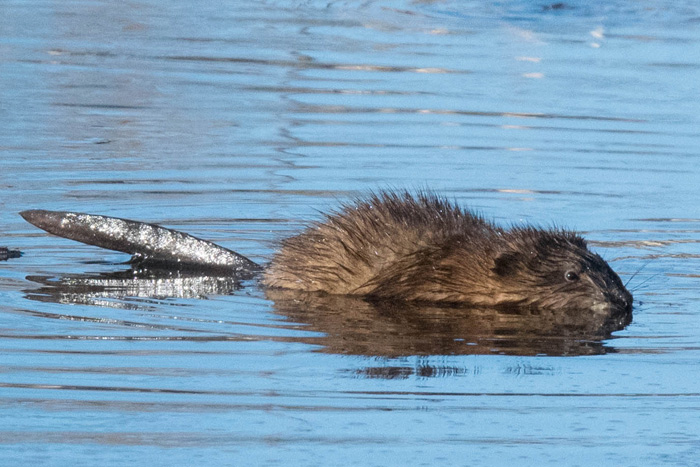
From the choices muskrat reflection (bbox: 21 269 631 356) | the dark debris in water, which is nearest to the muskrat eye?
muskrat reflection (bbox: 21 269 631 356)

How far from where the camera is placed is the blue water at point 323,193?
15.6 ft

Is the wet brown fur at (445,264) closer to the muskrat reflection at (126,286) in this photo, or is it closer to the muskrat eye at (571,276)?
the muskrat eye at (571,276)

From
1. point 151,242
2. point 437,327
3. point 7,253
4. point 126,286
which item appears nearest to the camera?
point 437,327

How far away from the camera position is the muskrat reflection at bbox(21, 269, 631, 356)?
19.4 feet

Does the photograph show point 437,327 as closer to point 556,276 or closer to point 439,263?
point 439,263

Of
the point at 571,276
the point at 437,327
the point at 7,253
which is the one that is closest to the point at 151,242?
the point at 7,253

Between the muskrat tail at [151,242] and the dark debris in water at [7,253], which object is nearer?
the muskrat tail at [151,242]

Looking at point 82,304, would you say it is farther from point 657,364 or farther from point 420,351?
point 657,364

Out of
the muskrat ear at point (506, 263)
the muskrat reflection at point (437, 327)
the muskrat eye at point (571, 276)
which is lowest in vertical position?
the muskrat reflection at point (437, 327)

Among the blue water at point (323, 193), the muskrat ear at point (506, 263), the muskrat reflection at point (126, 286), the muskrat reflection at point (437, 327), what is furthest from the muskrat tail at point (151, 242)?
the muskrat ear at point (506, 263)

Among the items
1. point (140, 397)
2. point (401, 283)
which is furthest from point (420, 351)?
point (140, 397)

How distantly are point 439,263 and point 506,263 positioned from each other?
312mm

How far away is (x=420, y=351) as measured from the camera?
5.82m

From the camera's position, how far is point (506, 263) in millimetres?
6695
